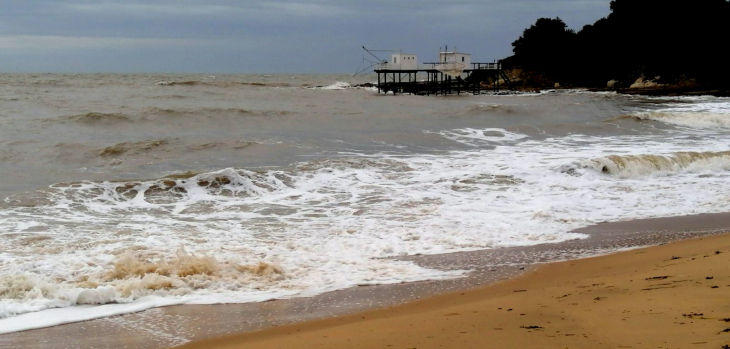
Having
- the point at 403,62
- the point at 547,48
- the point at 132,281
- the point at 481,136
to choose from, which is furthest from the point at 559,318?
the point at 547,48

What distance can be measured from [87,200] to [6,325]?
5.54 meters

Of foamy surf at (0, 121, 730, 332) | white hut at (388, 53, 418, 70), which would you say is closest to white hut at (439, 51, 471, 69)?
white hut at (388, 53, 418, 70)

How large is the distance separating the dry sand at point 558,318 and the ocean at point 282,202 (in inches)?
37.9

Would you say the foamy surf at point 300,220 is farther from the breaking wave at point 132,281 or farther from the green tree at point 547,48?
the green tree at point 547,48

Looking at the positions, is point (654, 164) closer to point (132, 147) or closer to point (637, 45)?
point (132, 147)

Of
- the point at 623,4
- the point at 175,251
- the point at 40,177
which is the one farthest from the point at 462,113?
the point at 623,4

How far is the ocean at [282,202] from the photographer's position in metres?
6.06

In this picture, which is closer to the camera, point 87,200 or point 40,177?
point 87,200

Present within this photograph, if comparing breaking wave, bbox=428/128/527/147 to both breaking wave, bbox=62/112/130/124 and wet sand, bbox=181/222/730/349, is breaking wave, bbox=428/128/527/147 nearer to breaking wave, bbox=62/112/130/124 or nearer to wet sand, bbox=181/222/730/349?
breaking wave, bbox=62/112/130/124

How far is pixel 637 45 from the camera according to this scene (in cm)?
5734

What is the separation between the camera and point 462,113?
92.5 feet

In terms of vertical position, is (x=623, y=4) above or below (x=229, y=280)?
above

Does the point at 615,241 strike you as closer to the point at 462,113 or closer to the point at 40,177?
the point at 40,177

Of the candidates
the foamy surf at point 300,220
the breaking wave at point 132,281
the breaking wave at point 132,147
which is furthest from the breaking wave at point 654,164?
the breaking wave at point 132,147
